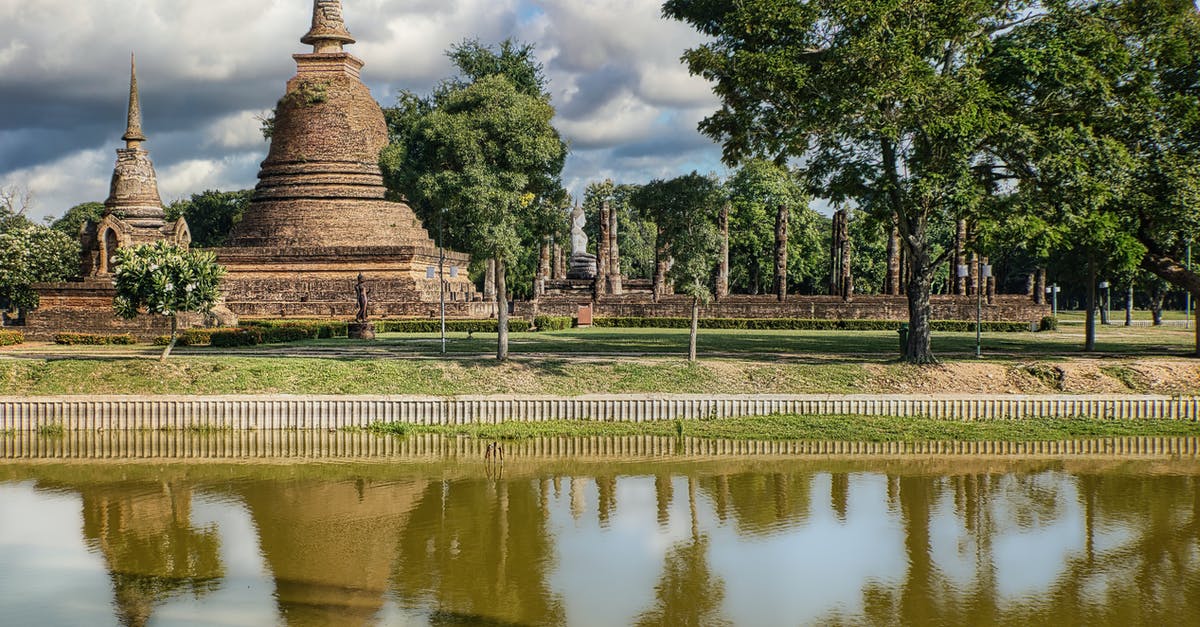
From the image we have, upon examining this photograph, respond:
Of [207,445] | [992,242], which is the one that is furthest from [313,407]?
[992,242]

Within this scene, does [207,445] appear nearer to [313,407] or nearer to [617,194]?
[313,407]

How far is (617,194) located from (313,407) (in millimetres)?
70934

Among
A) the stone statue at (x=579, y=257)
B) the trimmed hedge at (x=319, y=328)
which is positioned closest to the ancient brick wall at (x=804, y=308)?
the trimmed hedge at (x=319, y=328)

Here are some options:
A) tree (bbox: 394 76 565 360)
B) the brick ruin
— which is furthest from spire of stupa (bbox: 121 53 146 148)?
tree (bbox: 394 76 565 360)

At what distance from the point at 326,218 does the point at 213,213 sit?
33.7 m

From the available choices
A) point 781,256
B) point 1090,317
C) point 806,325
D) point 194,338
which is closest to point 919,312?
point 1090,317

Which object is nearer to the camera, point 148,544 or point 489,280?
point 148,544

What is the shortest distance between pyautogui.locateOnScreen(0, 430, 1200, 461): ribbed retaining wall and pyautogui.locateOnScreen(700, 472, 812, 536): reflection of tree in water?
1838mm

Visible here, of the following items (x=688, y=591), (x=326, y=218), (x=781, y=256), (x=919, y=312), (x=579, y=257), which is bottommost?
(x=688, y=591)

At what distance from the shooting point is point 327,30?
48.9 m

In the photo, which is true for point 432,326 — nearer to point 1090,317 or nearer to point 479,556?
point 1090,317

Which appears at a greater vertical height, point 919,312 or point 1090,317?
point 919,312

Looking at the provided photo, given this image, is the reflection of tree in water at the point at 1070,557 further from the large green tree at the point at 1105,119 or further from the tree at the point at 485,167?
the tree at the point at 485,167

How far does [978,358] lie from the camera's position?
1001 inches
